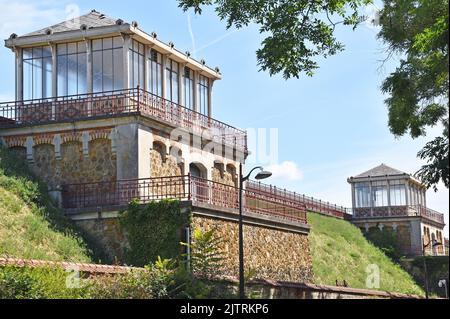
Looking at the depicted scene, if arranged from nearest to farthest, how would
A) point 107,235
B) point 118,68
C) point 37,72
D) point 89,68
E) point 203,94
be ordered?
1. point 107,235
2. point 118,68
3. point 89,68
4. point 37,72
5. point 203,94

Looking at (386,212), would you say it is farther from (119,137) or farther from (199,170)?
(119,137)

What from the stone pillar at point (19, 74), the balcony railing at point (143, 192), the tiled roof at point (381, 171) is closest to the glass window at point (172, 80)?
the balcony railing at point (143, 192)

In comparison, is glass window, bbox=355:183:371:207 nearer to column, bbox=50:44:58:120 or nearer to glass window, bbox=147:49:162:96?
glass window, bbox=147:49:162:96

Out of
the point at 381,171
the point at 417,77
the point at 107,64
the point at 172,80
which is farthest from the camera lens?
the point at 381,171

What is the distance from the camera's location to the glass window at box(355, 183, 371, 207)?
6191 centimetres

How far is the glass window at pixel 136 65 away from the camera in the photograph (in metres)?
33.6

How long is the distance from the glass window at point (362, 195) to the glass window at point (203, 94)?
25.3 metres

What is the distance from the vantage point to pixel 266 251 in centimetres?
3297

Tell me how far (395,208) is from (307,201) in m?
8.72

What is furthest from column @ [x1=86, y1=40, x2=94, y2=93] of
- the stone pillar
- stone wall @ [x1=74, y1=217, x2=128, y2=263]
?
stone wall @ [x1=74, y1=217, x2=128, y2=263]

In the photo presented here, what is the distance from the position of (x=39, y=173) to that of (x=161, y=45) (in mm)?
6992

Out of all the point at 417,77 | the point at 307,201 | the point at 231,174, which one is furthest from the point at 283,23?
the point at 307,201
